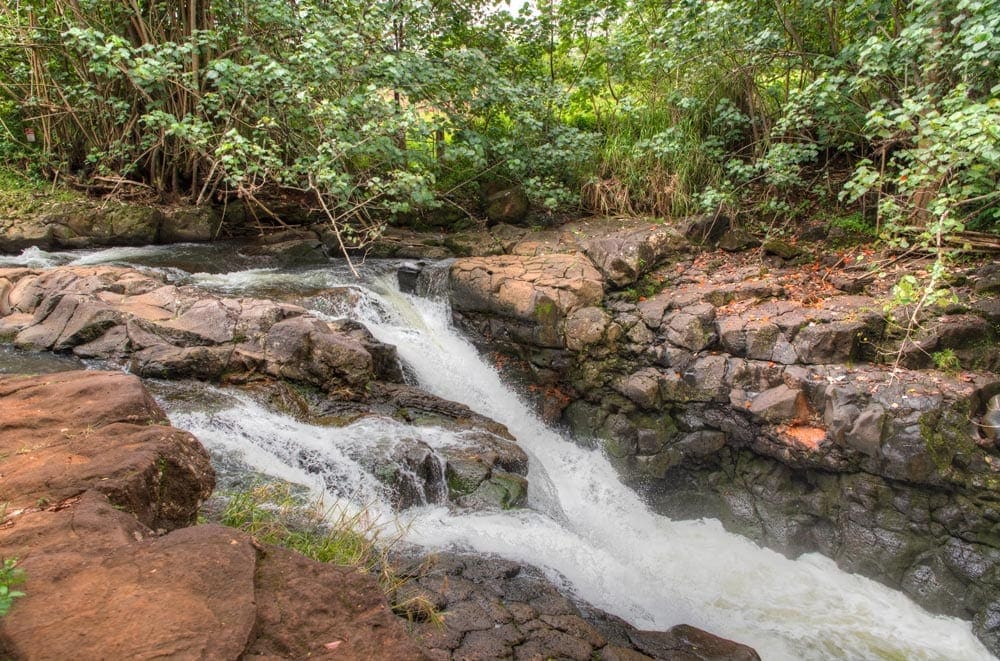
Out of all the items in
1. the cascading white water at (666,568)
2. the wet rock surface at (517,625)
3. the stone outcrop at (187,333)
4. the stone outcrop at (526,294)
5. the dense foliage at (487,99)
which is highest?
the dense foliage at (487,99)

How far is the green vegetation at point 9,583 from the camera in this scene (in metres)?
1.50

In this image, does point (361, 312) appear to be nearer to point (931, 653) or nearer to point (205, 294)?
point (205, 294)

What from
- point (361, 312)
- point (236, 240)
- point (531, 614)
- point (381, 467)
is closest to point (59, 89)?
point (236, 240)

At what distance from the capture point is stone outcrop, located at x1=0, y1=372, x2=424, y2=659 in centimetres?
157

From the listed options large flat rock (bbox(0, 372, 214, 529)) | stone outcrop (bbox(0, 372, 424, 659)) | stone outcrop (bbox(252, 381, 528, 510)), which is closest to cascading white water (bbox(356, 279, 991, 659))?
stone outcrop (bbox(252, 381, 528, 510))

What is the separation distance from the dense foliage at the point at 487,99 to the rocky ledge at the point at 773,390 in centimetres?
104

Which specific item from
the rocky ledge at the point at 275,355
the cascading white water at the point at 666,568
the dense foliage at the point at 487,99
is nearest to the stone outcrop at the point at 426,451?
the rocky ledge at the point at 275,355

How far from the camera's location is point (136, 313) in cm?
593

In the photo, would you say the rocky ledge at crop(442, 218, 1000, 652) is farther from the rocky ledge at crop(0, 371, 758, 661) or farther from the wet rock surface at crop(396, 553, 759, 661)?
the rocky ledge at crop(0, 371, 758, 661)

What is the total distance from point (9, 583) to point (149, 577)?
0.33 meters

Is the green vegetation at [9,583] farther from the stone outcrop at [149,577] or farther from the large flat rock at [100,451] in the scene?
the large flat rock at [100,451]

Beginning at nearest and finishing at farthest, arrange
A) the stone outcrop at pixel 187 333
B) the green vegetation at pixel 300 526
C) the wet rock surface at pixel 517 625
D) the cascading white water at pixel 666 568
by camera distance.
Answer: the wet rock surface at pixel 517 625 → the green vegetation at pixel 300 526 → the cascading white water at pixel 666 568 → the stone outcrop at pixel 187 333

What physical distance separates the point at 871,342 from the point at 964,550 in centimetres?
182

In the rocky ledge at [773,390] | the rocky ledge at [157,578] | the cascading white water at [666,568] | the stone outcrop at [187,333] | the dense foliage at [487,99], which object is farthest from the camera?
the dense foliage at [487,99]
